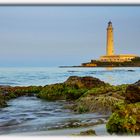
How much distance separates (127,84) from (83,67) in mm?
559

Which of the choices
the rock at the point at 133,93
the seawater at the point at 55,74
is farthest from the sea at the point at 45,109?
the rock at the point at 133,93

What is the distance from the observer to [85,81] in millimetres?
6523

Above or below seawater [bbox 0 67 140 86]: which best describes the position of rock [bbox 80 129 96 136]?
below

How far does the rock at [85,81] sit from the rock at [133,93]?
A: 0.35m

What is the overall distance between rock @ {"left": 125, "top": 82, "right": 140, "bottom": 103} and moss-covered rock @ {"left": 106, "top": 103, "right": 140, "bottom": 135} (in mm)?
216

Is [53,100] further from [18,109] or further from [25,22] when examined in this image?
[25,22]

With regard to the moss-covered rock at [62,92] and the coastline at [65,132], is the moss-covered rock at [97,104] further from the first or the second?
the coastline at [65,132]

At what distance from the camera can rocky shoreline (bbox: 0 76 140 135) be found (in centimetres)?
593

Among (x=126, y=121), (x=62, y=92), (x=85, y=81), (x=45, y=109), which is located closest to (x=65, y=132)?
(x=45, y=109)

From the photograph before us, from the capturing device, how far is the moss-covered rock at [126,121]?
232 inches

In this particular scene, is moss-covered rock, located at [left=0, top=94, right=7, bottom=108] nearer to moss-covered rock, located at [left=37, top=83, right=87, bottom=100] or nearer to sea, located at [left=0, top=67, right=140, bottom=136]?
sea, located at [left=0, top=67, right=140, bottom=136]

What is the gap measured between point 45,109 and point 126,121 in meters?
1.03

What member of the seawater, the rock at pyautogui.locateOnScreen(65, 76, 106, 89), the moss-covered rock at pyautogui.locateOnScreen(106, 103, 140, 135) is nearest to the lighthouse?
the seawater

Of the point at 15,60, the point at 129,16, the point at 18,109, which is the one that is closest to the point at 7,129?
the point at 18,109
